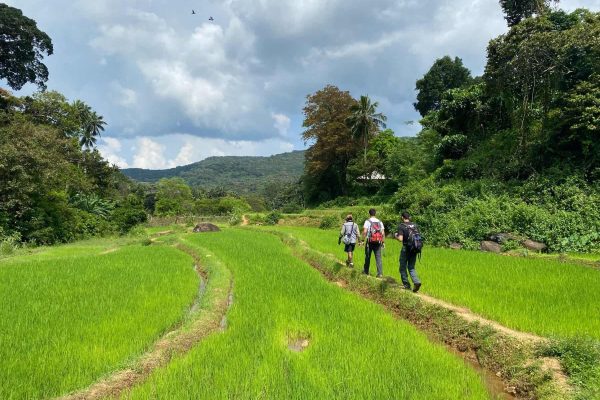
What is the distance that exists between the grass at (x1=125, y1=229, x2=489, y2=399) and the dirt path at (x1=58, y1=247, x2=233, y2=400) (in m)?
0.31

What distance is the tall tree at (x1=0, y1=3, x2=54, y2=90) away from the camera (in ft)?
77.7

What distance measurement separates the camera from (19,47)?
81.1 feet

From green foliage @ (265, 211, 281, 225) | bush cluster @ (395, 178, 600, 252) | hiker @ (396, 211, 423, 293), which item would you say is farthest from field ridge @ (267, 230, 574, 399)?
green foliage @ (265, 211, 281, 225)

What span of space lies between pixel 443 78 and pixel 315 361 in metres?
44.2

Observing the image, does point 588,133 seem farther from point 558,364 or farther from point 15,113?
point 15,113

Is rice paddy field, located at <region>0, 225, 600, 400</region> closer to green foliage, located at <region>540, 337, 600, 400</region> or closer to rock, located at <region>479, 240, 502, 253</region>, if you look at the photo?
green foliage, located at <region>540, 337, 600, 400</region>

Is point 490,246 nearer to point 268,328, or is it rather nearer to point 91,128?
point 268,328

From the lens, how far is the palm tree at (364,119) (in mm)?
38469

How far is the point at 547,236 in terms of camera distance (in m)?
12.8

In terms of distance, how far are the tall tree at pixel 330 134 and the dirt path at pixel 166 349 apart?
33377mm

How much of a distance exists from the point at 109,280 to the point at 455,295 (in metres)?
8.56

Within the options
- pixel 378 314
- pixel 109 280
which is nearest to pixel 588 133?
pixel 378 314

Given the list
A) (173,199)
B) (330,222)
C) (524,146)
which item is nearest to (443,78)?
(330,222)

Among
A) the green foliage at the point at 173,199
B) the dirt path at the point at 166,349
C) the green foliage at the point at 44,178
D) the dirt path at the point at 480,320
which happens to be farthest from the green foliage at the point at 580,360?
the green foliage at the point at 173,199
